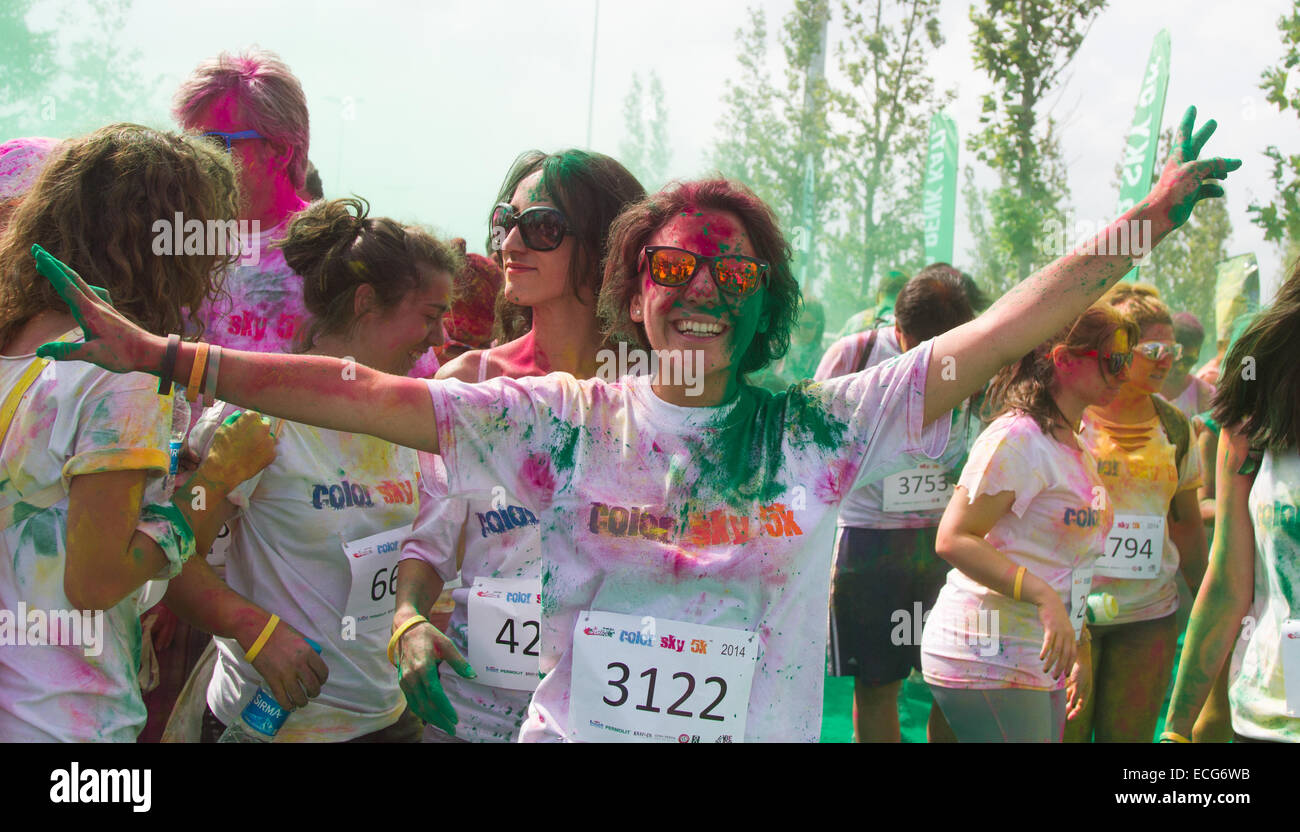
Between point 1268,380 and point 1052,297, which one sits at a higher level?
point 1052,297

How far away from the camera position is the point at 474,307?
4.40 m

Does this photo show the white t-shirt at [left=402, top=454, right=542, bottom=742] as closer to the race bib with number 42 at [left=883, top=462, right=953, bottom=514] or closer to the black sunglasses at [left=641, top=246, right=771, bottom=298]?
the black sunglasses at [left=641, top=246, right=771, bottom=298]

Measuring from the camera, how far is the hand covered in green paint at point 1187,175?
1852 mm

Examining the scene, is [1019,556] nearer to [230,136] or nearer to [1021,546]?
[1021,546]

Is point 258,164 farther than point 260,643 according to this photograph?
Yes

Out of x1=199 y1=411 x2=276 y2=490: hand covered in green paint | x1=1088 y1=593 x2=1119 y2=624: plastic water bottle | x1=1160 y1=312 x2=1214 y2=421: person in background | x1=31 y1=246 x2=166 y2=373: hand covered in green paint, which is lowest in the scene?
x1=1088 y1=593 x2=1119 y2=624: plastic water bottle

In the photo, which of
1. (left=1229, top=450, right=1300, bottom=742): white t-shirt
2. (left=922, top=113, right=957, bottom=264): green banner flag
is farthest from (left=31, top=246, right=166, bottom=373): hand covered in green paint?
(left=922, top=113, right=957, bottom=264): green banner flag

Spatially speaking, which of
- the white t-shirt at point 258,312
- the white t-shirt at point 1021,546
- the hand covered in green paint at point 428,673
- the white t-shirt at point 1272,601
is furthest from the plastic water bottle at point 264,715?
the white t-shirt at point 1272,601

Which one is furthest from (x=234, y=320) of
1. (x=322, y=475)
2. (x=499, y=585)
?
(x=499, y=585)

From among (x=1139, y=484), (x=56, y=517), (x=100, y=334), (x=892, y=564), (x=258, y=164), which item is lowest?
(x=892, y=564)

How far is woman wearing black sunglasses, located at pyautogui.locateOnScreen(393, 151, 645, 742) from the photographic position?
2406 millimetres

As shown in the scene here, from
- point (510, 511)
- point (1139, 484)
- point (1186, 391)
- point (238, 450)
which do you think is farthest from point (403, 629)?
point (1186, 391)

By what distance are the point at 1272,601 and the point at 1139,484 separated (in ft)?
5.91

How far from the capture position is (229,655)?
2738 mm
